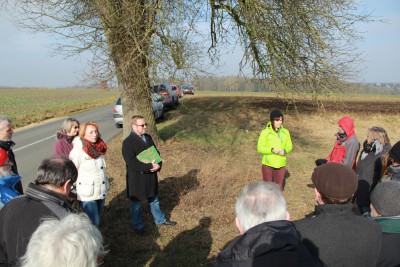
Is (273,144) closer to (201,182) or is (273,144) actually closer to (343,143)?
(343,143)

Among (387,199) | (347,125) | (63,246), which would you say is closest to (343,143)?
(347,125)

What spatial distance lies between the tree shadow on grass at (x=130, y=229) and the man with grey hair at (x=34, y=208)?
7.44ft

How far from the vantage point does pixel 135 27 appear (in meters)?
8.24

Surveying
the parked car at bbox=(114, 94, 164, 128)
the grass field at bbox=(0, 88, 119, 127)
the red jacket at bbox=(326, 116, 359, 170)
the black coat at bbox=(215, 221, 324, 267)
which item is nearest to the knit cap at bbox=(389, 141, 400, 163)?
the red jacket at bbox=(326, 116, 359, 170)

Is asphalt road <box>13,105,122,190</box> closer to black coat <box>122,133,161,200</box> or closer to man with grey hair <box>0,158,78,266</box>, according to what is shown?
black coat <box>122,133,161,200</box>

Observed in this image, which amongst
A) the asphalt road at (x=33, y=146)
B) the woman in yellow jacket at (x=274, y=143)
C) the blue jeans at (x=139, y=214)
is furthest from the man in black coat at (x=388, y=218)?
the asphalt road at (x=33, y=146)

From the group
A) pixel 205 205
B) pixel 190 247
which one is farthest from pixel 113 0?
pixel 190 247

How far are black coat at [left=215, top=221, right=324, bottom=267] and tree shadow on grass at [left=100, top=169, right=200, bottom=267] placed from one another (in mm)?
2910

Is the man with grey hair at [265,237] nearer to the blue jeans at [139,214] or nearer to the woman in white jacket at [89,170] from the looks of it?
the woman in white jacket at [89,170]

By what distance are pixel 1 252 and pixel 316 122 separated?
17.4 m

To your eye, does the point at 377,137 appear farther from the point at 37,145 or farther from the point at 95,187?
the point at 37,145

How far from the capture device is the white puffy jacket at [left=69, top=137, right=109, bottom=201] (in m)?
4.25

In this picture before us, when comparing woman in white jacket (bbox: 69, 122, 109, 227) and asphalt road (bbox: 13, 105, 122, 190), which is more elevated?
woman in white jacket (bbox: 69, 122, 109, 227)

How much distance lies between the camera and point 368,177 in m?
4.61
